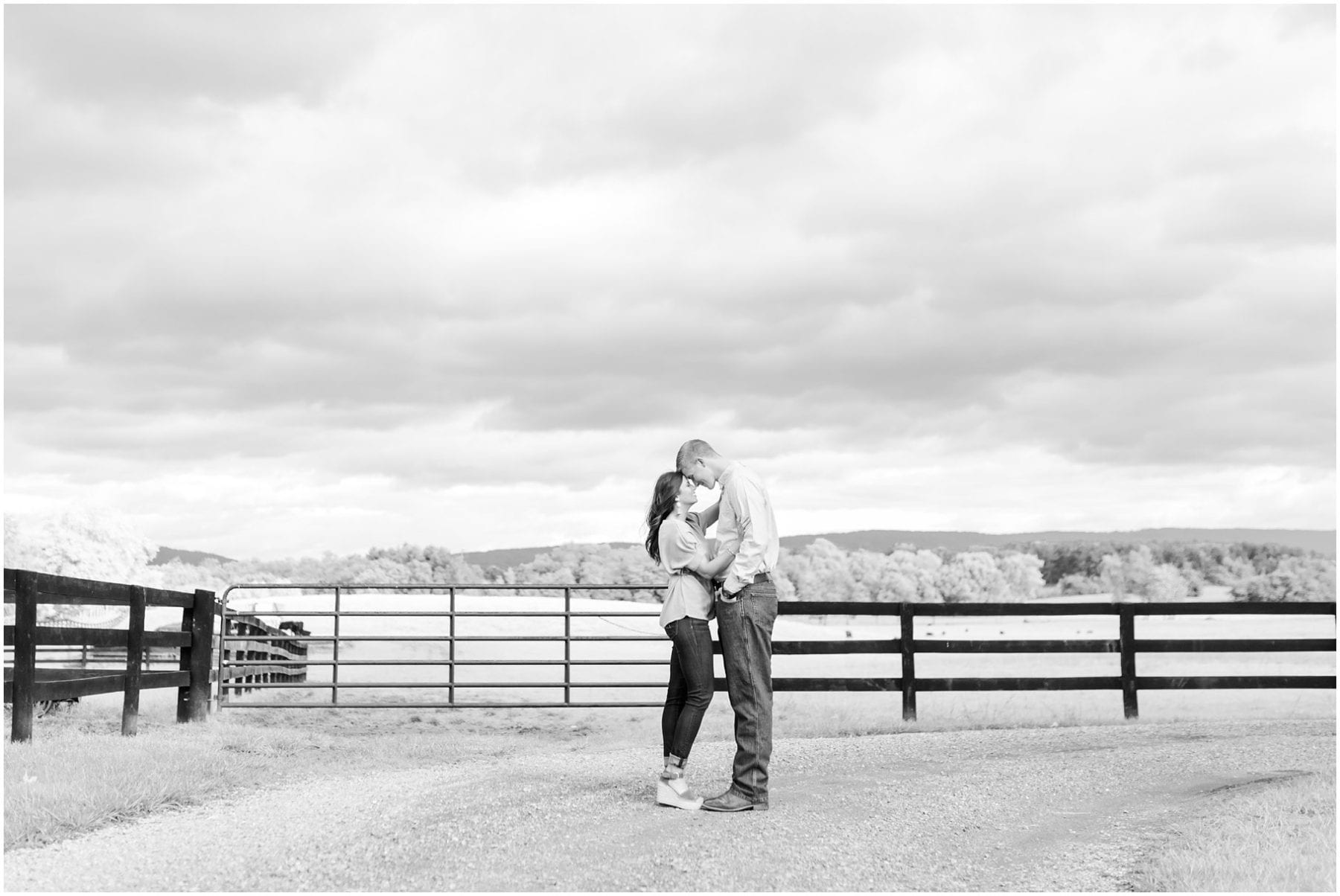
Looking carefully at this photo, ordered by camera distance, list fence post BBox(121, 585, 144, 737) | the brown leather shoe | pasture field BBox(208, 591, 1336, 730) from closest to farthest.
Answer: the brown leather shoe, fence post BBox(121, 585, 144, 737), pasture field BBox(208, 591, 1336, 730)

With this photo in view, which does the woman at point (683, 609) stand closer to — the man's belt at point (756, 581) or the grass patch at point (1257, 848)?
the man's belt at point (756, 581)

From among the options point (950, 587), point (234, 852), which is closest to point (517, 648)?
point (234, 852)

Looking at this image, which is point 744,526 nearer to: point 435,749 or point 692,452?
point 692,452

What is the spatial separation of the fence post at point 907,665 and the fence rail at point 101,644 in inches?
234

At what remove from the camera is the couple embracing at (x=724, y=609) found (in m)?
5.93

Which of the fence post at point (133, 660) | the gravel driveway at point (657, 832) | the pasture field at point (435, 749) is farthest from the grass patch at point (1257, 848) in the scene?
the fence post at point (133, 660)

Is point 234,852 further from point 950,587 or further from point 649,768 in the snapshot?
point 950,587

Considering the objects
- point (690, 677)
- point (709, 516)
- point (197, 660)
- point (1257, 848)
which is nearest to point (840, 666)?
point (197, 660)

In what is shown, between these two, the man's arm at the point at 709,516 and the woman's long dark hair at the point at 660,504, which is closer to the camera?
the woman's long dark hair at the point at 660,504

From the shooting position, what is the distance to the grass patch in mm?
4781

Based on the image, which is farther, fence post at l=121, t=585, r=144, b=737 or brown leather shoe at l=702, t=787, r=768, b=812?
fence post at l=121, t=585, r=144, b=737

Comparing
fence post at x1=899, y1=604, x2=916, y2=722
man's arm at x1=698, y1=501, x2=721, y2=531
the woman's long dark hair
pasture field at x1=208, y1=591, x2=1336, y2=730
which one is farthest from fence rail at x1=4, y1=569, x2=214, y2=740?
fence post at x1=899, y1=604, x2=916, y2=722

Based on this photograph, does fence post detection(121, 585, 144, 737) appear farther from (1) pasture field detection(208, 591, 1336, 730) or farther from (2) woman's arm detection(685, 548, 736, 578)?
(2) woman's arm detection(685, 548, 736, 578)

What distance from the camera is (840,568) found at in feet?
207
